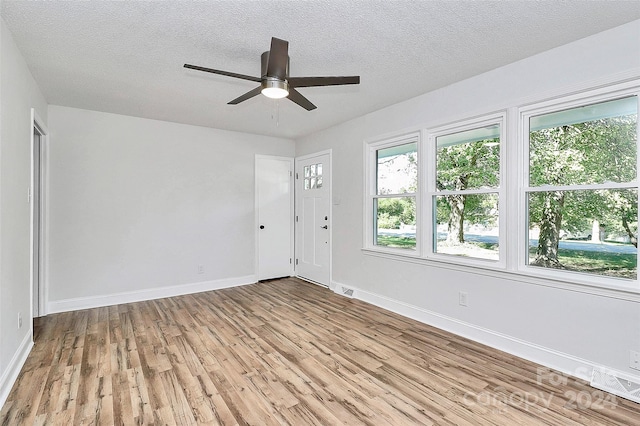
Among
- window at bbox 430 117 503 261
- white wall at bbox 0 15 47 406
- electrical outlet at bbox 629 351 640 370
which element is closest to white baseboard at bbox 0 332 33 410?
white wall at bbox 0 15 47 406

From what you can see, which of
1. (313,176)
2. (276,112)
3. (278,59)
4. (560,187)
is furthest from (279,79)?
(313,176)

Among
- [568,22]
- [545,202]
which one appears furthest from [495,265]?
[568,22]

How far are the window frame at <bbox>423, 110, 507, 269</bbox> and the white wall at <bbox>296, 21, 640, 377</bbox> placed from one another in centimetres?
8

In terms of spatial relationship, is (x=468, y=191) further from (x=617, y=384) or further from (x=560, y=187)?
(x=617, y=384)

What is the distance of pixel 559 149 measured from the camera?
2.56 meters

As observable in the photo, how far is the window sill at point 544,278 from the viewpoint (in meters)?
2.17

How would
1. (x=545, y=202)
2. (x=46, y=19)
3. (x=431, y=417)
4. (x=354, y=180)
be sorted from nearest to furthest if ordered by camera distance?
(x=431, y=417)
(x=46, y=19)
(x=545, y=202)
(x=354, y=180)

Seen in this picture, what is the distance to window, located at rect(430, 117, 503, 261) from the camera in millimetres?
2975

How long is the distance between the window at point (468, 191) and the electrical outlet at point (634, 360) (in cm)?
107

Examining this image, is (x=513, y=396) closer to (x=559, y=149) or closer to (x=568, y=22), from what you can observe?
(x=559, y=149)

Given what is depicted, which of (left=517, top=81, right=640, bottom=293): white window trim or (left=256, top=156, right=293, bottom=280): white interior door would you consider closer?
(left=517, top=81, right=640, bottom=293): white window trim

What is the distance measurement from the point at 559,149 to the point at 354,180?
2353 millimetres

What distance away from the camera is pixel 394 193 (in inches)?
156

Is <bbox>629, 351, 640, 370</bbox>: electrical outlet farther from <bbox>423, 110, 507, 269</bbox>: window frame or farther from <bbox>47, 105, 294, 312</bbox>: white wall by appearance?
<bbox>47, 105, 294, 312</bbox>: white wall
